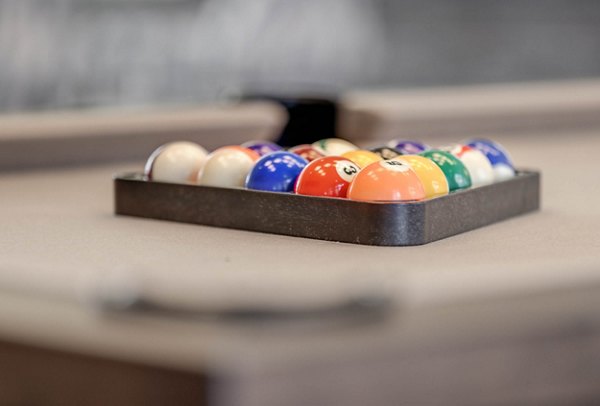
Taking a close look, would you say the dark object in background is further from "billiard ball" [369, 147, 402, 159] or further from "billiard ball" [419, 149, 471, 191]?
"billiard ball" [419, 149, 471, 191]

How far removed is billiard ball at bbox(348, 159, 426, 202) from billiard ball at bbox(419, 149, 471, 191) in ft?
0.52

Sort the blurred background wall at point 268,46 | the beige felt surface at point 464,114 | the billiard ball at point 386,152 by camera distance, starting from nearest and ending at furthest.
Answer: the billiard ball at point 386,152 < the beige felt surface at point 464,114 < the blurred background wall at point 268,46

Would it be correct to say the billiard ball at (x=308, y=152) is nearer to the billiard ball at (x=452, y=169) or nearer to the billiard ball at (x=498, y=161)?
the billiard ball at (x=452, y=169)

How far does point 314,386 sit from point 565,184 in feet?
4.49

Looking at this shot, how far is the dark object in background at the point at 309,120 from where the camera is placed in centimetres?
333

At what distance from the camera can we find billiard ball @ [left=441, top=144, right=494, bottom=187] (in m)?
1.89

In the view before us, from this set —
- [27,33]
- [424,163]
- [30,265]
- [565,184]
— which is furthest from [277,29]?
[30,265]

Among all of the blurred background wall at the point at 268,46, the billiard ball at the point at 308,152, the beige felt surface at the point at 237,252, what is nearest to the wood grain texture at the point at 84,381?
the beige felt surface at the point at 237,252

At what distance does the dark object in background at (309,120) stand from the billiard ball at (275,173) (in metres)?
1.48

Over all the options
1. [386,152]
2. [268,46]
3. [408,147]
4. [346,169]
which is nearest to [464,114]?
[408,147]

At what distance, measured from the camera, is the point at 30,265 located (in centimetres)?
135

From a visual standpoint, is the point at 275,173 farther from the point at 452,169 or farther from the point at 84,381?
the point at 84,381

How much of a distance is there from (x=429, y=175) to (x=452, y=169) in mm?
102

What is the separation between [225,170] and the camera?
6.02 feet
